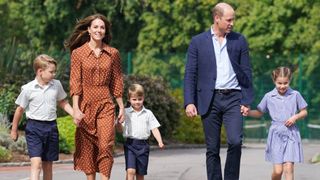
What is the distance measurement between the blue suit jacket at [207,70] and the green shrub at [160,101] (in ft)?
31.7

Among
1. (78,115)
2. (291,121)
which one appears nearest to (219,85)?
(291,121)

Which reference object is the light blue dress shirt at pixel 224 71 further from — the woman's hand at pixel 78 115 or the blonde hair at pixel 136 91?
the woman's hand at pixel 78 115

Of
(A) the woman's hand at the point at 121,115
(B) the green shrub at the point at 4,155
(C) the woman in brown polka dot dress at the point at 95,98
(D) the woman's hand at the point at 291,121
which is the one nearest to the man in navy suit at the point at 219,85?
(A) the woman's hand at the point at 121,115

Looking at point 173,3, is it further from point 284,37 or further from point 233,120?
Answer: point 233,120

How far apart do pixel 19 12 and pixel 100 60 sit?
85.9 ft

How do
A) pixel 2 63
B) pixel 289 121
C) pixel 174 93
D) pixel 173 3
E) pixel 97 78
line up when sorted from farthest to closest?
pixel 173 3
pixel 174 93
pixel 2 63
pixel 289 121
pixel 97 78

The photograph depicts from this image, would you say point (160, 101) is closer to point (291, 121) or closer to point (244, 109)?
point (291, 121)

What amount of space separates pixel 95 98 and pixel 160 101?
10716 mm

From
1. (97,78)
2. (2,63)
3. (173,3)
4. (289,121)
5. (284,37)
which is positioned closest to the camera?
(97,78)

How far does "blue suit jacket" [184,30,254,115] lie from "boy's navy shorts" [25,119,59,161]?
4.80ft

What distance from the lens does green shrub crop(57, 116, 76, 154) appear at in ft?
53.6

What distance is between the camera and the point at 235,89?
30.7 ft

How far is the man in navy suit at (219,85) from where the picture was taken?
9297 mm

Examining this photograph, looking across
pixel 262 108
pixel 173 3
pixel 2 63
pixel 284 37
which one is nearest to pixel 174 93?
pixel 2 63
